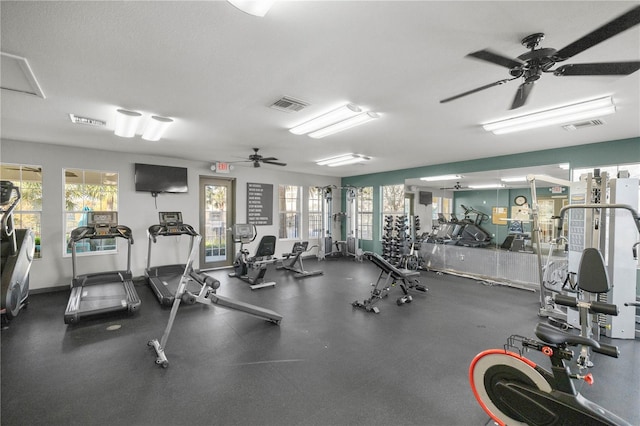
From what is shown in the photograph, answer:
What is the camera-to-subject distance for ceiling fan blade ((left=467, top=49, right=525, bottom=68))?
170cm

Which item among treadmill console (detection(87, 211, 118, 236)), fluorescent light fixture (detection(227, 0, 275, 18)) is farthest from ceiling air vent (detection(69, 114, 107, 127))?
fluorescent light fixture (detection(227, 0, 275, 18))

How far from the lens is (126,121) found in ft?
11.6

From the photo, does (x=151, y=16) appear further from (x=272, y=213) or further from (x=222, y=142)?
(x=272, y=213)

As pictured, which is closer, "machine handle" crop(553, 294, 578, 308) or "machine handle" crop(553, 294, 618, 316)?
"machine handle" crop(553, 294, 618, 316)

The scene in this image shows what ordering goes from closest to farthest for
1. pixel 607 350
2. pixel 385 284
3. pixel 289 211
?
pixel 607 350 → pixel 385 284 → pixel 289 211

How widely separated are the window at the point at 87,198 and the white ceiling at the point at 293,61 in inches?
54.2

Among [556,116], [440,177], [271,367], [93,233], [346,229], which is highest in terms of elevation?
[556,116]

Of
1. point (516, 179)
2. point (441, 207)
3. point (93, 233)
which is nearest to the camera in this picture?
point (93, 233)

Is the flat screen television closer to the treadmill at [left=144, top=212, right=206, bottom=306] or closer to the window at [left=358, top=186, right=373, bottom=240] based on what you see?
the window at [left=358, top=186, right=373, bottom=240]

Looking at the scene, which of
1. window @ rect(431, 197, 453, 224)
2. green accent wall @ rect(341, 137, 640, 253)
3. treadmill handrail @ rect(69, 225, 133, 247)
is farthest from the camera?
window @ rect(431, 197, 453, 224)

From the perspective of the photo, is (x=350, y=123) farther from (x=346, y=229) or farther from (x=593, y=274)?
(x=346, y=229)

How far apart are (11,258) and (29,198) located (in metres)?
1.92

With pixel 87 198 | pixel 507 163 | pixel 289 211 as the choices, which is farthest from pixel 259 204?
pixel 507 163

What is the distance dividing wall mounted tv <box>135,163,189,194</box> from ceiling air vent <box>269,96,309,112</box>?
4.06 meters
